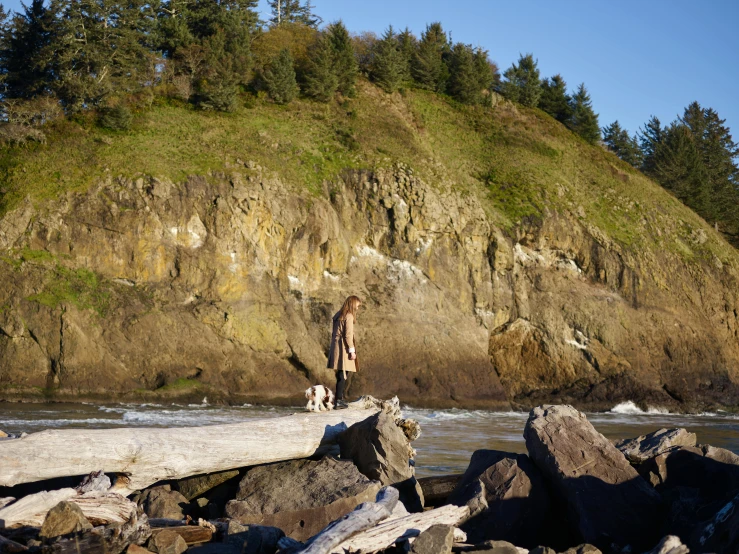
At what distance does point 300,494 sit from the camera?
27.9 feet

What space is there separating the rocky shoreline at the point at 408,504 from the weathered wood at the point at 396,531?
0.01 metres

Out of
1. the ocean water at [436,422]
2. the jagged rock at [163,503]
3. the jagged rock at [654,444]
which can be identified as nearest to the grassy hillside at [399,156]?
the ocean water at [436,422]

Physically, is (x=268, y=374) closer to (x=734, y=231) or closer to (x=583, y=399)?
(x=583, y=399)

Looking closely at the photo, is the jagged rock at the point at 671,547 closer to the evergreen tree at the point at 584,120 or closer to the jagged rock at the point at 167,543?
the jagged rock at the point at 167,543

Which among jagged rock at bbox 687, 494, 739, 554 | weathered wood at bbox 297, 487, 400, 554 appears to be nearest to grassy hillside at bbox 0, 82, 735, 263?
weathered wood at bbox 297, 487, 400, 554

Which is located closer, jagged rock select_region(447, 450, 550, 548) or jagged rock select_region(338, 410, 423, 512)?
jagged rock select_region(447, 450, 550, 548)

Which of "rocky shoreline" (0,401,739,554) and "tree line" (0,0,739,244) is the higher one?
"tree line" (0,0,739,244)

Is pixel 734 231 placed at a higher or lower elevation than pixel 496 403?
higher

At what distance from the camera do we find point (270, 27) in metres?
48.3

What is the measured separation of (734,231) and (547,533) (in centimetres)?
5192

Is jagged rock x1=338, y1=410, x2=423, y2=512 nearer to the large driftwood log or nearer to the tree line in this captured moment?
the large driftwood log

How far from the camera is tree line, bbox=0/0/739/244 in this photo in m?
33.5

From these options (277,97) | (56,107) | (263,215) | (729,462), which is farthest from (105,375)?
(729,462)

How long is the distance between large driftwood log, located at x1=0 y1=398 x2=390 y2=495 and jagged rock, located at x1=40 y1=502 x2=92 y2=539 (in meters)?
1.23
